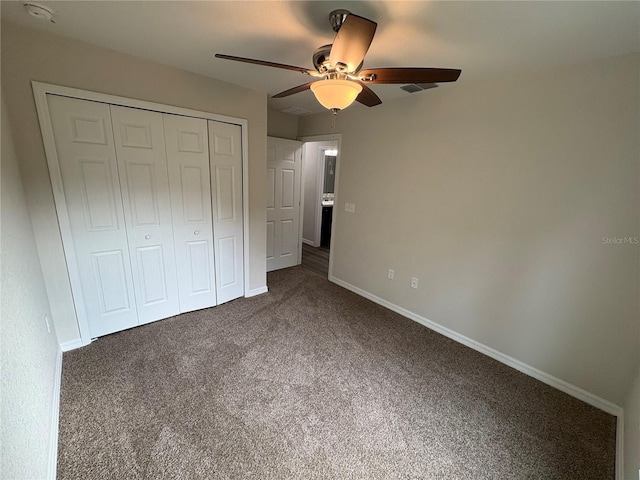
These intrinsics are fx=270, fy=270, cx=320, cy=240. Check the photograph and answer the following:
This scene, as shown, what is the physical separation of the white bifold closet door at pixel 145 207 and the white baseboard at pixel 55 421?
1.57ft

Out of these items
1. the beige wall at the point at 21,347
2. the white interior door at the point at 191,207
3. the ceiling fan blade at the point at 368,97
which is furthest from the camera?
the white interior door at the point at 191,207

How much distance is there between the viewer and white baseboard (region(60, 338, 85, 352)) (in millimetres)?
2199

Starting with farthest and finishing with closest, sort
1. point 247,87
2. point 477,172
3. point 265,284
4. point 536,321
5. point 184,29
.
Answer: point 265,284
point 247,87
point 477,172
point 536,321
point 184,29

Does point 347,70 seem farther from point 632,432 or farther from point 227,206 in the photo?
point 632,432

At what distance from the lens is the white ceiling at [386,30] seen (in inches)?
52.9

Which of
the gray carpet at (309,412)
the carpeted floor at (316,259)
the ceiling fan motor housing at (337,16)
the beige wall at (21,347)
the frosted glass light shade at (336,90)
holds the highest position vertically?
the ceiling fan motor housing at (337,16)

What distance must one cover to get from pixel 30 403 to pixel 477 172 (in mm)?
3219

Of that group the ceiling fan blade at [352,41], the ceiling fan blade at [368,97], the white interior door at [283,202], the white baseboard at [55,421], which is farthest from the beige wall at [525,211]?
the white baseboard at [55,421]

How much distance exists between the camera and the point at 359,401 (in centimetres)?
188

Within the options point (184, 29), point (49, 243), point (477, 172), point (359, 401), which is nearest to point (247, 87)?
point (184, 29)

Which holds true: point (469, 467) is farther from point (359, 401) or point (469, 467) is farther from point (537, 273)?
point (537, 273)

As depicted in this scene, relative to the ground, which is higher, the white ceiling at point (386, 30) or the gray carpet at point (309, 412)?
the white ceiling at point (386, 30)

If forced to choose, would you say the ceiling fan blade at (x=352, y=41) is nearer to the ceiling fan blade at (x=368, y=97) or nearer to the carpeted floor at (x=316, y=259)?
the ceiling fan blade at (x=368, y=97)

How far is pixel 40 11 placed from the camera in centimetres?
153
